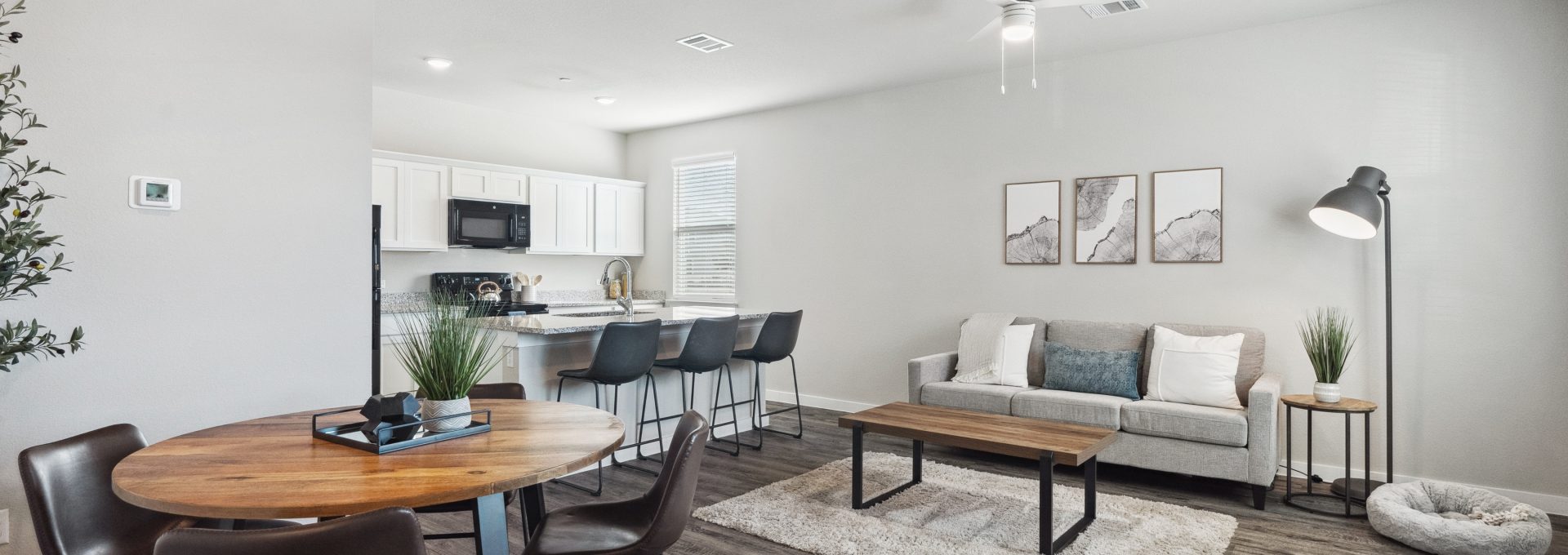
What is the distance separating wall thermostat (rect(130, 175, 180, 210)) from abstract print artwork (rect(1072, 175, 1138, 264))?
14.7ft

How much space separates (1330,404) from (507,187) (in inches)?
216

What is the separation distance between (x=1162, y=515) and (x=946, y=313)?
87.6 inches

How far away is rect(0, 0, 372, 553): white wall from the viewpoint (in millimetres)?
2426

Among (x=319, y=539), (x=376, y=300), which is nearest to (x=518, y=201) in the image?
(x=376, y=300)

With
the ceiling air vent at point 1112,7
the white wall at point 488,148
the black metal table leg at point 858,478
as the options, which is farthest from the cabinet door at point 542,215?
the ceiling air vent at point 1112,7

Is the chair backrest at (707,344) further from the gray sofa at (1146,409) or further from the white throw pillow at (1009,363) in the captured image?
the white throw pillow at (1009,363)

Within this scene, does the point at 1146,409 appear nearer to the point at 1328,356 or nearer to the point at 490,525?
the point at 1328,356

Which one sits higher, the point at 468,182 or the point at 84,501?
the point at 468,182

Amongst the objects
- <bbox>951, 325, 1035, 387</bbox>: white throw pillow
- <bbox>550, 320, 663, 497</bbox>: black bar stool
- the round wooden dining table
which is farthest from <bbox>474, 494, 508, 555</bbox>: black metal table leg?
<bbox>951, 325, 1035, 387</bbox>: white throw pillow

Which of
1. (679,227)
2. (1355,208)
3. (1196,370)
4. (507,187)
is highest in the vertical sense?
(507,187)

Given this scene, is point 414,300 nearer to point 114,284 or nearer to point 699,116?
point 699,116

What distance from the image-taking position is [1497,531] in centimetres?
293

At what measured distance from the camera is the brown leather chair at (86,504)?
1.76 metres

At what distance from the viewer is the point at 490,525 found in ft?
5.48
